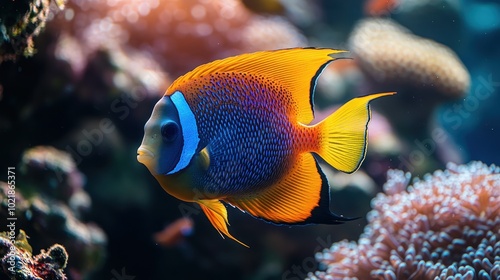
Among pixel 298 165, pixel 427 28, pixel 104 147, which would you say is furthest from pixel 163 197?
pixel 427 28

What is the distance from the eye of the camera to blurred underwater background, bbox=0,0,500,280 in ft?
8.94

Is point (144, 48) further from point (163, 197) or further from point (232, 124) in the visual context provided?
point (232, 124)

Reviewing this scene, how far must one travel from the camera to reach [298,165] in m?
1.75

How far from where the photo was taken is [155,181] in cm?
399

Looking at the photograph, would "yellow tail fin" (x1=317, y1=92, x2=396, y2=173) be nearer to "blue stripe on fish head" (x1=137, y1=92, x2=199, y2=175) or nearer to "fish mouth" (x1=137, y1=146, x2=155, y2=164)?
"blue stripe on fish head" (x1=137, y1=92, x2=199, y2=175)

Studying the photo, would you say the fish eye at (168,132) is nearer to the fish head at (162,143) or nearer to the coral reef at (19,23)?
the fish head at (162,143)

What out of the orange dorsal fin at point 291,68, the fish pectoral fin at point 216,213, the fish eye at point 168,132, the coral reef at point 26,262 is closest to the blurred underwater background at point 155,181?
the coral reef at point 26,262

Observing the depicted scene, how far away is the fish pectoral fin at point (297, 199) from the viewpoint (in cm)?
163

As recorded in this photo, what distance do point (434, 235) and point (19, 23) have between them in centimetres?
258

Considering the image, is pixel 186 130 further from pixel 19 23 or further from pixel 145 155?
pixel 19 23

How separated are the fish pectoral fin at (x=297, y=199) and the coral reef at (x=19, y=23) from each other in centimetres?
141

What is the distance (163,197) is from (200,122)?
264 centimetres

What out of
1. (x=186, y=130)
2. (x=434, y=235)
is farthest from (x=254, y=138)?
(x=434, y=235)

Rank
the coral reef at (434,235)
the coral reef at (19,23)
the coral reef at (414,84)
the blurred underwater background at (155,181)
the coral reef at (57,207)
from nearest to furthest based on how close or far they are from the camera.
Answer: the coral reef at (19,23), the coral reef at (434,235), the blurred underwater background at (155,181), the coral reef at (57,207), the coral reef at (414,84)
